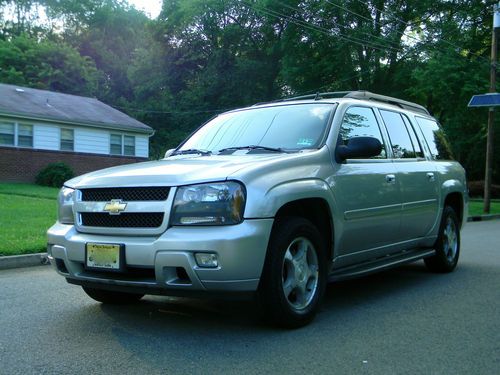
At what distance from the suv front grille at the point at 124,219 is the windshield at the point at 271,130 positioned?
128cm

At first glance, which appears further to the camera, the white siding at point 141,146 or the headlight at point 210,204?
the white siding at point 141,146

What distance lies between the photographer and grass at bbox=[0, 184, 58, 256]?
7.76 meters

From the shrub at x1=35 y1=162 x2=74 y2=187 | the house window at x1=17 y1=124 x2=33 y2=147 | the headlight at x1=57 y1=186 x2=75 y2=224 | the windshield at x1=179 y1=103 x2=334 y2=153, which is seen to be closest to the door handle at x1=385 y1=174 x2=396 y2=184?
the windshield at x1=179 y1=103 x2=334 y2=153

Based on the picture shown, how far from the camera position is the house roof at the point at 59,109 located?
24.2 m

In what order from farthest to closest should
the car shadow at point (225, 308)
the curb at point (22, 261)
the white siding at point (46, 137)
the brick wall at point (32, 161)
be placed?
the white siding at point (46, 137) < the brick wall at point (32, 161) < the curb at point (22, 261) < the car shadow at point (225, 308)

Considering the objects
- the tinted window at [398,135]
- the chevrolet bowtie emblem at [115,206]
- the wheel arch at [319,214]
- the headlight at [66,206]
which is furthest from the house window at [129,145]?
the chevrolet bowtie emblem at [115,206]

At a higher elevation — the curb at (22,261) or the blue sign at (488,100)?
the blue sign at (488,100)

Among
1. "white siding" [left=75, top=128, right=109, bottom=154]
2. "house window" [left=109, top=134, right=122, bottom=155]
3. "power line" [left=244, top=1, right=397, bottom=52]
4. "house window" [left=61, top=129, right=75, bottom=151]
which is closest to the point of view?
"house window" [left=61, top=129, right=75, bottom=151]

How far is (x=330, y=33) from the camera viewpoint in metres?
29.2

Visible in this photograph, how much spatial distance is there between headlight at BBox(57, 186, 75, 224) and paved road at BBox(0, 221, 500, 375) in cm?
84

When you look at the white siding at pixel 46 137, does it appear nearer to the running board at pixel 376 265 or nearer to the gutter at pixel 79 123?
the gutter at pixel 79 123

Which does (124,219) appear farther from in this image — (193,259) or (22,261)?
(22,261)

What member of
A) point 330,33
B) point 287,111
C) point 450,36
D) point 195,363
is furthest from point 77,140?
point 195,363

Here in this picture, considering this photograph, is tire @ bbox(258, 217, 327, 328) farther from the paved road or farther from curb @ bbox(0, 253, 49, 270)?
curb @ bbox(0, 253, 49, 270)
